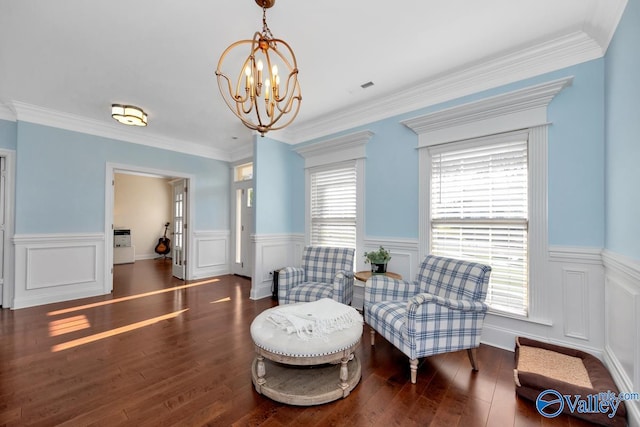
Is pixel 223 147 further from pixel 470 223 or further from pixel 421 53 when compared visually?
pixel 470 223

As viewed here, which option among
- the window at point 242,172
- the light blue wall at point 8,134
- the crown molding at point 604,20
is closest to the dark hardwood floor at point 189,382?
the light blue wall at point 8,134

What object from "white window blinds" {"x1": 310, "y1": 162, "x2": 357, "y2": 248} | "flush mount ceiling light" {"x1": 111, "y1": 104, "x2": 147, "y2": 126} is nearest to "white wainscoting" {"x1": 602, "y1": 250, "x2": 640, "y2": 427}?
"white window blinds" {"x1": 310, "y1": 162, "x2": 357, "y2": 248}

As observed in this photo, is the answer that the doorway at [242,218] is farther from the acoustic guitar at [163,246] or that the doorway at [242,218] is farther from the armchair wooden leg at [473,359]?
the armchair wooden leg at [473,359]

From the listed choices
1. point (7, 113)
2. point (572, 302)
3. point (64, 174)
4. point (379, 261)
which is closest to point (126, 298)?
point (64, 174)

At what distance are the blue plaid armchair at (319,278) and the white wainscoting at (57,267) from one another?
3209mm

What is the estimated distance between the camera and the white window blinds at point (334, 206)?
387cm

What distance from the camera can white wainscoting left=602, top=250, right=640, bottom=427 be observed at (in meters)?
1.51

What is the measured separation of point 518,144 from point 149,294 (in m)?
5.32

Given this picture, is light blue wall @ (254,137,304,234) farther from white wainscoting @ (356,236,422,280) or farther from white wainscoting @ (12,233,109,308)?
white wainscoting @ (12,233,109,308)

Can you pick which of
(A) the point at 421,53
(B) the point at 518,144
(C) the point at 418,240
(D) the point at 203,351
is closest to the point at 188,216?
(D) the point at 203,351

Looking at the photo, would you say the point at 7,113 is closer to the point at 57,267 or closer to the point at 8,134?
the point at 8,134

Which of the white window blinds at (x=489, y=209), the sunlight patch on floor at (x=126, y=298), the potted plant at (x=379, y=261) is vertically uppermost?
the white window blinds at (x=489, y=209)

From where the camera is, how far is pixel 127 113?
3551 mm

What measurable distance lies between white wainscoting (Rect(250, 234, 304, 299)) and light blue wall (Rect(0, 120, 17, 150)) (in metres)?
3.48
